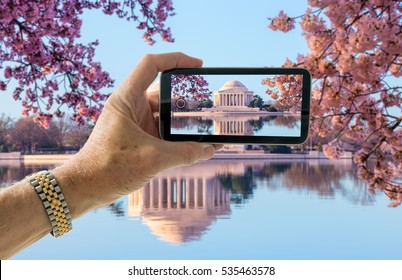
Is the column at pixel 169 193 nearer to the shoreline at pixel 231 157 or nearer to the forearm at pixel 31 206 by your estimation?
the shoreline at pixel 231 157

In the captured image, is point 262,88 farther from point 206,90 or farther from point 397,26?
point 397,26

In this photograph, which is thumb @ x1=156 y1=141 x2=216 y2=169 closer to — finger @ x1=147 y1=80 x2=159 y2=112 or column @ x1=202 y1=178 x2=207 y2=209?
finger @ x1=147 y1=80 x2=159 y2=112

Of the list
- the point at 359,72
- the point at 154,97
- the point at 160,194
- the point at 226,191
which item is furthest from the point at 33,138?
the point at 154,97

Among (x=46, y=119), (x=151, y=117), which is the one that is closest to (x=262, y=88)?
(x=151, y=117)

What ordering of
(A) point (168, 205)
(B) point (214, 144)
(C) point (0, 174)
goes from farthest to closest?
(A) point (168, 205) → (C) point (0, 174) → (B) point (214, 144)

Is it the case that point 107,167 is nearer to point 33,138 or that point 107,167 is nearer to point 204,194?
point 33,138

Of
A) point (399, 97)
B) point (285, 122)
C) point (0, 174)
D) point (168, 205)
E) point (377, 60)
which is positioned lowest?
point (168, 205)
